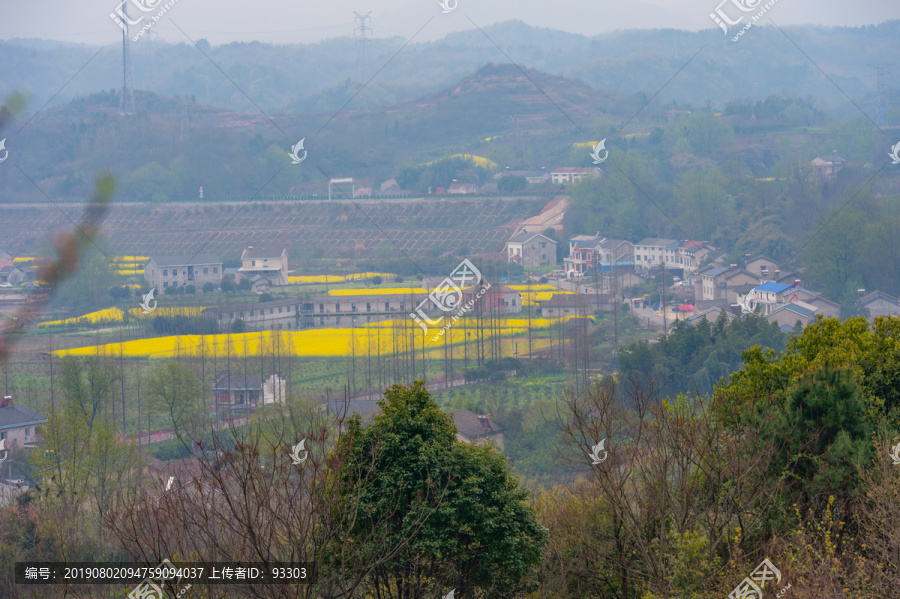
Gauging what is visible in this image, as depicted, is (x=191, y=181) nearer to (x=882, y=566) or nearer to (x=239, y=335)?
(x=239, y=335)

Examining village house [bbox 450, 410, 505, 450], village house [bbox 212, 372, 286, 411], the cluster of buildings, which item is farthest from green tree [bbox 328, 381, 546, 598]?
the cluster of buildings

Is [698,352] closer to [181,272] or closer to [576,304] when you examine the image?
[576,304]

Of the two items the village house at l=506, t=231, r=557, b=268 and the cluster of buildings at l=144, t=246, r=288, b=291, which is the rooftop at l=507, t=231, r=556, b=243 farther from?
the cluster of buildings at l=144, t=246, r=288, b=291

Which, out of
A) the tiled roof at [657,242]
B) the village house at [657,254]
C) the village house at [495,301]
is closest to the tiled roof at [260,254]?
the village house at [495,301]

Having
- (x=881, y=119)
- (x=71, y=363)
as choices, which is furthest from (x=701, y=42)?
(x=71, y=363)

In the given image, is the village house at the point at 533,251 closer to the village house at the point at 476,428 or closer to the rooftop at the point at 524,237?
the rooftop at the point at 524,237

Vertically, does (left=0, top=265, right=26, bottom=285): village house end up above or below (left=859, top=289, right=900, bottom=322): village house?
above
